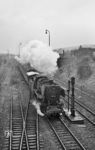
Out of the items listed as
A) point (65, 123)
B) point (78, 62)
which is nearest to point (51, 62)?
point (65, 123)

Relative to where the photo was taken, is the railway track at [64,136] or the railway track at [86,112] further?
the railway track at [86,112]

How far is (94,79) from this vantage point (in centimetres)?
3039

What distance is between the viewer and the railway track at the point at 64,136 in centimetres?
1145

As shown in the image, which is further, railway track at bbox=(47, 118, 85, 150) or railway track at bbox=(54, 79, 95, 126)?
railway track at bbox=(54, 79, 95, 126)

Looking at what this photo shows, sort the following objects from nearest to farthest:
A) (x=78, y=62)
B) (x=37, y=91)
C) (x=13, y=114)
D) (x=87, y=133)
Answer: (x=87, y=133), (x=13, y=114), (x=37, y=91), (x=78, y=62)

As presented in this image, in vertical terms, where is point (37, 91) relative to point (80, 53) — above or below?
below

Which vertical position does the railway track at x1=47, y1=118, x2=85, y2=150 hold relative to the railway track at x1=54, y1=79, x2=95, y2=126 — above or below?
below

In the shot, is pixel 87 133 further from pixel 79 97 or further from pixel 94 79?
pixel 94 79

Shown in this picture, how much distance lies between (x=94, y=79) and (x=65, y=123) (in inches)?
635

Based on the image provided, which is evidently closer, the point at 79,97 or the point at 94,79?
the point at 79,97

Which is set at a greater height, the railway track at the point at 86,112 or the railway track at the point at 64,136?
the railway track at the point at 86,112

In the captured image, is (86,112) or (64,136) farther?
(86,112)

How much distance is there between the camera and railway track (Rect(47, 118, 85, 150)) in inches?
451

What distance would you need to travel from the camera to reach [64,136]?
42.5 feet
